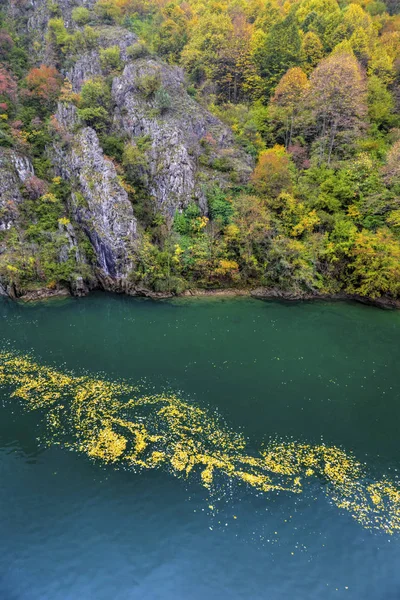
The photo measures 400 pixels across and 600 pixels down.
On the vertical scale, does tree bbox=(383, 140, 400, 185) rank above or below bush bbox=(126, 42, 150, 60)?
below

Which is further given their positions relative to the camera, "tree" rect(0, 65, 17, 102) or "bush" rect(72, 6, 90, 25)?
"bush" rect(72, 6, 90, 25)

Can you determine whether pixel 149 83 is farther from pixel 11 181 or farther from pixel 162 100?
pixel 11 181

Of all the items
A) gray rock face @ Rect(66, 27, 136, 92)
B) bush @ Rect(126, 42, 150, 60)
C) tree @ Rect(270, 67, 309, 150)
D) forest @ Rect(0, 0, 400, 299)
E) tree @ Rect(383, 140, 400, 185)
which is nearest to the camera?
tree @ Rect(383, 140, 400, 185)

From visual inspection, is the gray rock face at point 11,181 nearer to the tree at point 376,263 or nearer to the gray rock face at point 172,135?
the gray rock face at point 172,135

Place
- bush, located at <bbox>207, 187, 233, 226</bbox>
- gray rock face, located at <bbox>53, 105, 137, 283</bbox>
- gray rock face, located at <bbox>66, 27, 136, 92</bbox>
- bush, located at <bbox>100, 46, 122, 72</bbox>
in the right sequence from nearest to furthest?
gray rock face, located at <bbox>53, 105, 137, 283</bbox>, bush, located at <bbox>207, 187, 233, 226</bbox>, bush, located at <bbox>100, 46, 122, 72</bbox>, gray rock face, located at <bbox>66, 27, 136, 92</bbox>

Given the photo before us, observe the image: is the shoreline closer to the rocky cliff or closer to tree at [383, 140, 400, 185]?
the rocky cliff

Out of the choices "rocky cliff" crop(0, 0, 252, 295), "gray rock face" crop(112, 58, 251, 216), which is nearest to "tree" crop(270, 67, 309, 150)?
"gray rock face" crop(112, 58, 251, 216)

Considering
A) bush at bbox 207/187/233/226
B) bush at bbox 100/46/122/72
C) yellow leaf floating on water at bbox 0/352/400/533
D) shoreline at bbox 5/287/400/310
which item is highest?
bush at bbox 100/46/122/72

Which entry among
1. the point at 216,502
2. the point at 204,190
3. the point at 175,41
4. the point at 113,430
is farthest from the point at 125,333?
the point at 175,41

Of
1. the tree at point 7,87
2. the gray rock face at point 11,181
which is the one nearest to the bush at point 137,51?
the tree at point 7,87
